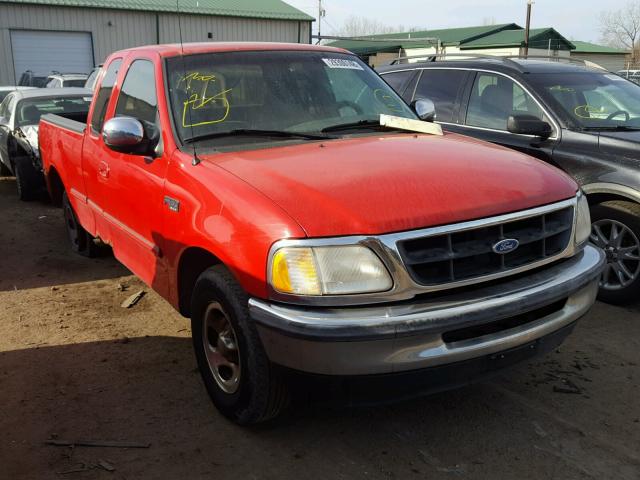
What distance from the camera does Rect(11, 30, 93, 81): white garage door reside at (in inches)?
1027

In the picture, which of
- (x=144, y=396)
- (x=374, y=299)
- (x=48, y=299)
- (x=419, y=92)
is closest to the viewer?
(x=374, y=299)

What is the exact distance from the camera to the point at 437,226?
261 cm

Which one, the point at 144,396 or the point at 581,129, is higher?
the point at 581,129

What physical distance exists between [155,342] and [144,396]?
750 mm

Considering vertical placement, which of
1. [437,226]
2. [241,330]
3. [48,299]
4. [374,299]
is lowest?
[48,299]

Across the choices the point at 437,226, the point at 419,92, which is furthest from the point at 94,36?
the point at 437,226

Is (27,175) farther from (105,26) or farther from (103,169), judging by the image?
(105,26)

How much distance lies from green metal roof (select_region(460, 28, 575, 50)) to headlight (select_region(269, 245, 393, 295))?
3812 centimetres

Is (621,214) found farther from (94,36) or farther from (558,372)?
(94,36)

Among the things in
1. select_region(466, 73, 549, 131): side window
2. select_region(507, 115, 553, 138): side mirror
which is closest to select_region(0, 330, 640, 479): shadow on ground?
select_region(507, 115, 553, 138): side mirror

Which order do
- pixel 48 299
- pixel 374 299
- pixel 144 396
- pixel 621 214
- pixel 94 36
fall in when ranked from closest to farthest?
pixel 374 299, pixel 144 396, pixel 621 214, pixel 48 299, pixel 94 36

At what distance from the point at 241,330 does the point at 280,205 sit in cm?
60

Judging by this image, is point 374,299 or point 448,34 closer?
point 374,299

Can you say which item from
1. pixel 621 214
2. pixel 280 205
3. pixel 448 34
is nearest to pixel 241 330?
pixel 280 205
